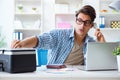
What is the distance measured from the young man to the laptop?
67 cm

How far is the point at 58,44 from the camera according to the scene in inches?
98.0

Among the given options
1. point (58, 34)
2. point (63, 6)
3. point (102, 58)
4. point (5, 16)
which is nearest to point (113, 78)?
point (102, 58)

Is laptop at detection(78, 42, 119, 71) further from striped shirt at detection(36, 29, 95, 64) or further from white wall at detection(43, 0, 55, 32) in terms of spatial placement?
white wall at detection(43, 0, 55, 32)

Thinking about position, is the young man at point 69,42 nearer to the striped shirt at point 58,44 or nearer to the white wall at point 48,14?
the striped shirt at point 58,44

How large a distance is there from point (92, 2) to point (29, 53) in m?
3.12

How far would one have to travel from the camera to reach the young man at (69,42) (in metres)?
2.40

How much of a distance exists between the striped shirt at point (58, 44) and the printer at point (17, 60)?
2.62 ft

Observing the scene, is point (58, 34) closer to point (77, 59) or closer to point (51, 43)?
point (51, 43)

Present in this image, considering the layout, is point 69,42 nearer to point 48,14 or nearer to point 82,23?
point 82,23

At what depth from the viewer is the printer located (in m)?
1.51

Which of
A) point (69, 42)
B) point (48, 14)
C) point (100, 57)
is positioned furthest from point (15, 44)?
point (48, 14)

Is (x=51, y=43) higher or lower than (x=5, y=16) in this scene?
lower

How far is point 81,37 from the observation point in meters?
2.54

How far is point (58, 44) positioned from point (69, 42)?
0.11 metres
